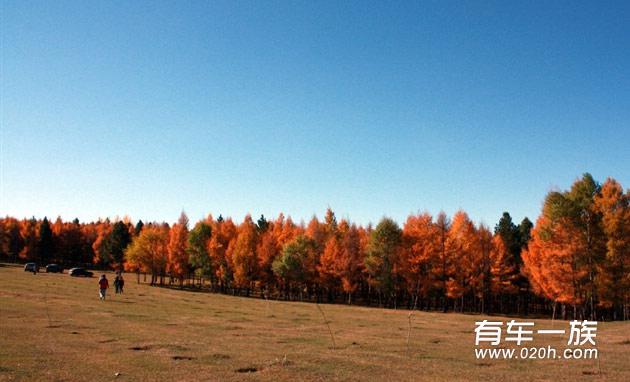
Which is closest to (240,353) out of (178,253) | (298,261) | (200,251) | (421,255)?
(421,255)

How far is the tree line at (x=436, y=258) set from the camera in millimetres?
52938

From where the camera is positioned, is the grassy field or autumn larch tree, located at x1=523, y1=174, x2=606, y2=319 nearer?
the grassy field

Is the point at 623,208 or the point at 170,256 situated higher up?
the point at 623,208

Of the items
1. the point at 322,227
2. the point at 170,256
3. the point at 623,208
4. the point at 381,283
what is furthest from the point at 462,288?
the point at 170,256

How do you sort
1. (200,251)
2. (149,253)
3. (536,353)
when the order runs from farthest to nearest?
(149,253), (200,251), (536,353)

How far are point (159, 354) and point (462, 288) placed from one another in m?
56.7

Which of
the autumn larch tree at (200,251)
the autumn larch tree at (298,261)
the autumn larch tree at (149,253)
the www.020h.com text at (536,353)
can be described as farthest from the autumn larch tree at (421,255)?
the autumn larch tree at (149,253)

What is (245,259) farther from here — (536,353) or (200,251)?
(536,353)

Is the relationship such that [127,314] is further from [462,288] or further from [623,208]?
[623,208]

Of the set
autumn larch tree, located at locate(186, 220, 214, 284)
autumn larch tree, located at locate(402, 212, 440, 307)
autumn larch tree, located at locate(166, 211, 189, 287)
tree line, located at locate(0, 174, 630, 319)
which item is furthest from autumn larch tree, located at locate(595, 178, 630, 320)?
autumn larch tree, located at locate(166, 211, 189, 287)

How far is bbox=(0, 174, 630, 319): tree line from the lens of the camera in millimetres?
52938

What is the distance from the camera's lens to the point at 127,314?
33.8 metres

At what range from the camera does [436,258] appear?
69375 millimetres

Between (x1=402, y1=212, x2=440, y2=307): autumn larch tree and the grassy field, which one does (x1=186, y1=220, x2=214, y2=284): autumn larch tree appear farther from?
the grassy field
